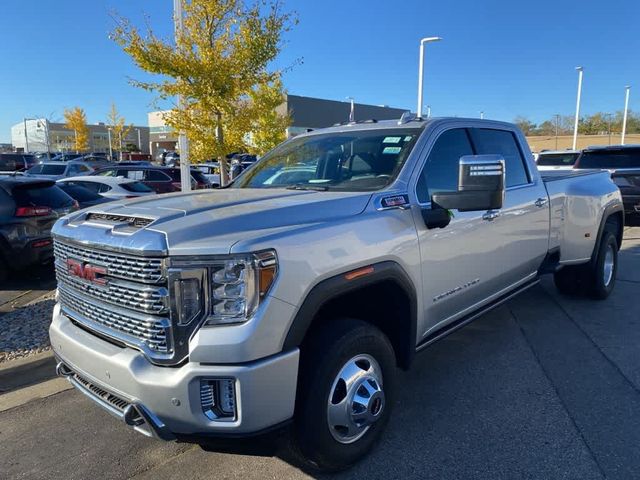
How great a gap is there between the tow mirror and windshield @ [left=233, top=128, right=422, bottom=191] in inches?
18.7

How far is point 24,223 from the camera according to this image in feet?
21.8

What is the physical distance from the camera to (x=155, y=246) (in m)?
2.15

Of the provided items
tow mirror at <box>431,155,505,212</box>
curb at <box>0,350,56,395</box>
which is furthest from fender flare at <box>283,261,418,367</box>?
curb at <box>0,350,56,395</box>

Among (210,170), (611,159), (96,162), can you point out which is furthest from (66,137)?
(611,159)

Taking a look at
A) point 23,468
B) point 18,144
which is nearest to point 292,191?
point 23,468

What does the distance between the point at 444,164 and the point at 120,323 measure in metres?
2.38

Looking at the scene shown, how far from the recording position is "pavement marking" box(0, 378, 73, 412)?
3.65m

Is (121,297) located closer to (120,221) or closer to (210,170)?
(120,221)

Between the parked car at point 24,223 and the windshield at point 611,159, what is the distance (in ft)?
35.0

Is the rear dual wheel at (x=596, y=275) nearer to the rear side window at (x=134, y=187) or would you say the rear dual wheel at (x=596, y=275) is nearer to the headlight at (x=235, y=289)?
the headlight at (x=235, y=289)

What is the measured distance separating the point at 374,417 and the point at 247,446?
817 millimetres

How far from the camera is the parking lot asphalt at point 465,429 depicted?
2.78 m

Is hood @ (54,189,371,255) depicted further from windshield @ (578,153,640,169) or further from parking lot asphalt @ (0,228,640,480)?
windshield @ (578,153,640,169)

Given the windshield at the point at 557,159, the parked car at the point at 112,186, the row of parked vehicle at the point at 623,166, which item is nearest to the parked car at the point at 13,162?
the parked car at the point at 112,186
